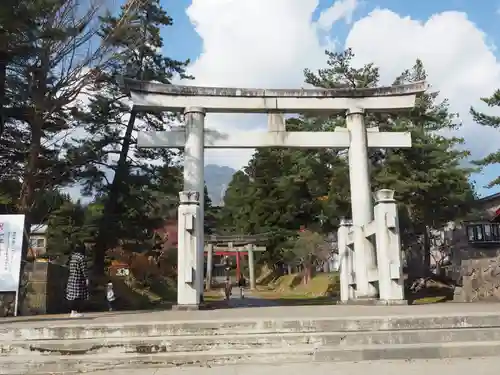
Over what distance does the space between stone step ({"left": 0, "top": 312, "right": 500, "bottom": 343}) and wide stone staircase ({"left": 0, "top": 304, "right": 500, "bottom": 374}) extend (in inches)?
0.5

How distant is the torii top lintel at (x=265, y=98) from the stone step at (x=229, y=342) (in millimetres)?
7574

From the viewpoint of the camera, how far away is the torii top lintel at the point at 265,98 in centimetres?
1223

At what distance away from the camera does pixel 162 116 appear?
1678cm

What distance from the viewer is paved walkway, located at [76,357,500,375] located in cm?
522

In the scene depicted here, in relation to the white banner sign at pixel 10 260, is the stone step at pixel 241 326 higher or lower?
lower

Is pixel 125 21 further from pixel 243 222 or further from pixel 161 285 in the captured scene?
pixel 243 222

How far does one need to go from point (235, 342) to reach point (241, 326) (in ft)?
0.89

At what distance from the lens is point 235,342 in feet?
19.7

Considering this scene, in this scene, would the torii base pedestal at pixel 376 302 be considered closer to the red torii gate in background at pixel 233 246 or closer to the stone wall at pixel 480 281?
the stone wall at pixel 480 281

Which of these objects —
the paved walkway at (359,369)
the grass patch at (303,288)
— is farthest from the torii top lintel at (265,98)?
the grass patch at (303,288)

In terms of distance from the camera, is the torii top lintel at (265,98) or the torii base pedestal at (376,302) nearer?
the torii base pedestal at (376,302)

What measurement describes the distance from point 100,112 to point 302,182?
48.1ft

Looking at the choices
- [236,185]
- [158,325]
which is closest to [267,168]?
[236,185]

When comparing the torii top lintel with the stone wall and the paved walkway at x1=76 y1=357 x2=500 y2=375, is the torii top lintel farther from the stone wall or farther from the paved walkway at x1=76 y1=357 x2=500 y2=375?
the paved walkway at x1=76 y1=357 x2=500 y2=375
